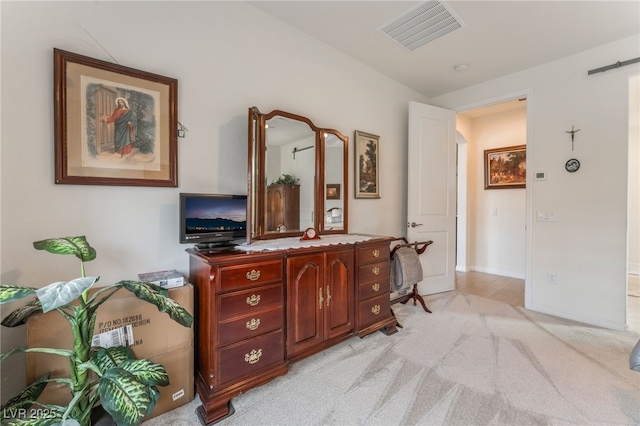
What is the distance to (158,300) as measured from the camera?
3.95 ft

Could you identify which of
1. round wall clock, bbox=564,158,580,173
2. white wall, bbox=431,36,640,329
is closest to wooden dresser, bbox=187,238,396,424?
white wall, bbox=431,36,640,329

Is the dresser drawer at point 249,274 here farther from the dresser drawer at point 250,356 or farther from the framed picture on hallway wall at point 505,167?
the framed picture on hallway wall at point 505,167

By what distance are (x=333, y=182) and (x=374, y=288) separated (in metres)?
1.07

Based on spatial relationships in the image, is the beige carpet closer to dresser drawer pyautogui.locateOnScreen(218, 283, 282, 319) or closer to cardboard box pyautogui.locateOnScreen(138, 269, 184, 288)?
dresser drawer pyautogui.locateOnScreen(218, 283, 282, 319)

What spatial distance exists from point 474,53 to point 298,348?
3.35 m

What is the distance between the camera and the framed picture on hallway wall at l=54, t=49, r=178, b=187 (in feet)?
4.89

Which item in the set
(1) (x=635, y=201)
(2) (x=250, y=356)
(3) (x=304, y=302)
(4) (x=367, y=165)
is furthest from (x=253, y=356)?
(1) (x=635, y=201)

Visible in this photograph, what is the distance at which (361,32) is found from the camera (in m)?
2.54

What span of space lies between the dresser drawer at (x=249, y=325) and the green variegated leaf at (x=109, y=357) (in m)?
0.44

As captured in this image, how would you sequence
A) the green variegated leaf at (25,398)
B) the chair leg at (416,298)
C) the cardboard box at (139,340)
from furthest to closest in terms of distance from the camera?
1. the chair leg at (416,298)
2. the cardboard box at (139,340)
3. the green variegated leaf at (25,398)

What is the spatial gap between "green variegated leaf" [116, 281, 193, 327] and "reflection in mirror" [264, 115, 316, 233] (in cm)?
99

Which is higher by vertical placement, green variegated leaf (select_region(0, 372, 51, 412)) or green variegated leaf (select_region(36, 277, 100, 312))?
green variegated leaf (select_region(36, 277, 100, 312))

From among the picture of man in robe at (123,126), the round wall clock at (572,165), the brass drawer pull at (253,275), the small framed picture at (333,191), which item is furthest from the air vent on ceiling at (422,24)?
the brass drawer pull at (253,275)

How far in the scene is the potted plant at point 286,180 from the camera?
7.26 feet
